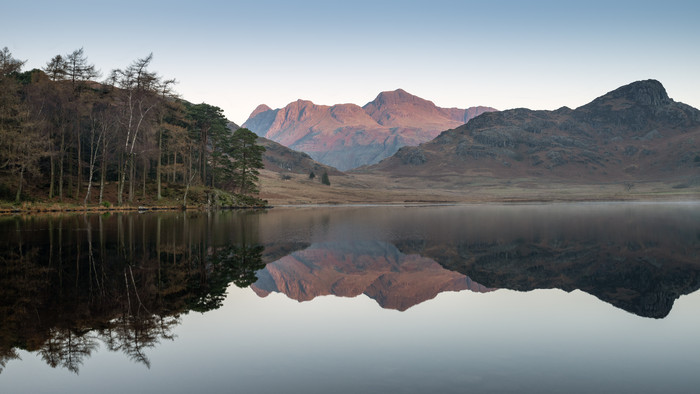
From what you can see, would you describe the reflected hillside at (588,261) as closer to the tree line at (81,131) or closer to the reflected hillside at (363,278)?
the reflected hillside at (363,278)

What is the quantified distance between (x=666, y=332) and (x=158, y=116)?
7245 cm

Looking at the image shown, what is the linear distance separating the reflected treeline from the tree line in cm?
3314

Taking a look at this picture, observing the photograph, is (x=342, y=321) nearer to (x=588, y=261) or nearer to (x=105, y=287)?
(x=105, y=287)

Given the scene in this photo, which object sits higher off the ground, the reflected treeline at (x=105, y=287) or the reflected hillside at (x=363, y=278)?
the reflected treeline at (x=105, y=287)

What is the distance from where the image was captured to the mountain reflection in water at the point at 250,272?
12055mm

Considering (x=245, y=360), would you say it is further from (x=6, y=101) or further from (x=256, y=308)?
(x=6, y=101)

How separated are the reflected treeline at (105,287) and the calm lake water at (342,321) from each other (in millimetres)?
67

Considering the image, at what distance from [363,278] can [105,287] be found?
993 cm

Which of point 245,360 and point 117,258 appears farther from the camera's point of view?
point 117,258

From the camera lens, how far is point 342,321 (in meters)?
13.5

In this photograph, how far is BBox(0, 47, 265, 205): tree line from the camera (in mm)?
57562

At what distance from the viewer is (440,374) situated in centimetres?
905

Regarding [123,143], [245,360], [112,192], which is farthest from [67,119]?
[245,360]

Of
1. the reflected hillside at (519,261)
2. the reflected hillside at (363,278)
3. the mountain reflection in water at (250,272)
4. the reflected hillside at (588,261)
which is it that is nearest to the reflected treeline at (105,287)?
the mountain reflection in water at (250,272)
